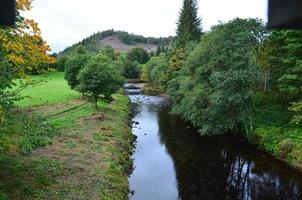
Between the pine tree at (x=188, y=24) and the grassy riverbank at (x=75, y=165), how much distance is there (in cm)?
4018

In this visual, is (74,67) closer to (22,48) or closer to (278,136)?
(278,136)

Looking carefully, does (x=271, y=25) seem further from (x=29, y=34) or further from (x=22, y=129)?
(x=22, y=129)

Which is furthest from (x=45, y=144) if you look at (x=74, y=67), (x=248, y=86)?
(x=74, y=67)

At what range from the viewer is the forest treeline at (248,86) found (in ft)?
127

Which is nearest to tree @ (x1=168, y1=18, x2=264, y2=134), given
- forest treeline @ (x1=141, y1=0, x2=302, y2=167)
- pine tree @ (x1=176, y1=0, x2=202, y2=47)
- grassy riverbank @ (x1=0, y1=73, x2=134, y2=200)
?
forest treeline @ (x1=141, y1=0, x2=302, y2=167)

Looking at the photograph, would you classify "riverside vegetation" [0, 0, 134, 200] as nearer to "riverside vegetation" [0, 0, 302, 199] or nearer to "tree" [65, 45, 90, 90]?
"riverside vegetation" [0, 0, 302, 199]

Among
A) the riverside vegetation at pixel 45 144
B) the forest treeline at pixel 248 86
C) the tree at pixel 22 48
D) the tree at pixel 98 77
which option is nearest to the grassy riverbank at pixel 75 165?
the riverside vegetation at pixel 45 144

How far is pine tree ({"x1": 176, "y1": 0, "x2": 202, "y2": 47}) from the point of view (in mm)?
80000

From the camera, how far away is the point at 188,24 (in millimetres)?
81000

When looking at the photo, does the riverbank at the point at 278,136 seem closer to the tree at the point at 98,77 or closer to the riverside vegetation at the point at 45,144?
the riverside vegetation at the point at 45,144

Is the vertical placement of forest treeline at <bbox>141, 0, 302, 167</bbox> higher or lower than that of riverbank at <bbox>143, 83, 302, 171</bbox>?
higher

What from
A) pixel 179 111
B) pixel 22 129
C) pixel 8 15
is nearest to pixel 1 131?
pixel 22 129

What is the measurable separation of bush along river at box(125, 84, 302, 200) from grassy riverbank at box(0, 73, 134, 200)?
1.75 meters

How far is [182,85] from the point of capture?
51375 mm
